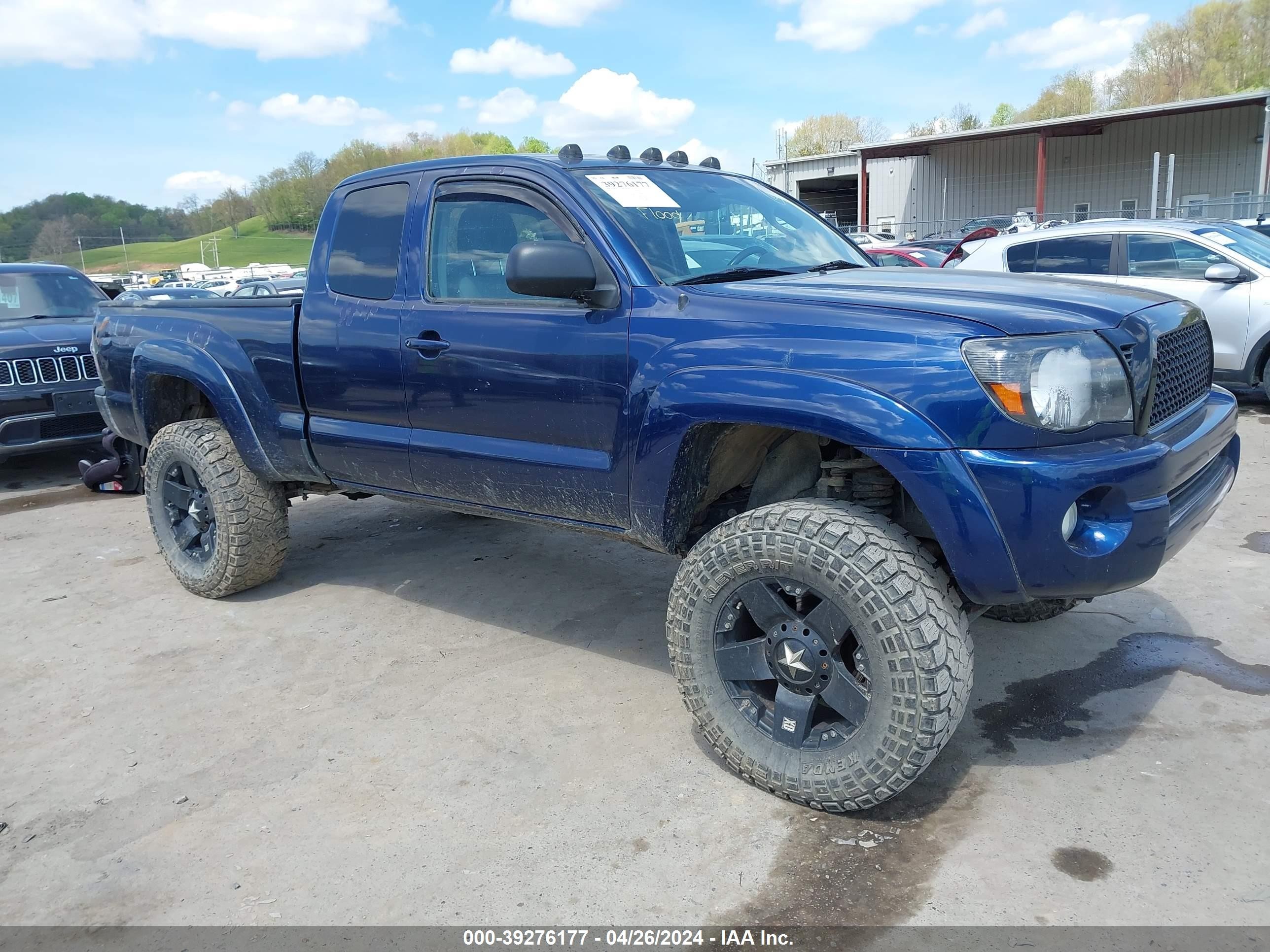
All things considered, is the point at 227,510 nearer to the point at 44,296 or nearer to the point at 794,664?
the point at 794,664

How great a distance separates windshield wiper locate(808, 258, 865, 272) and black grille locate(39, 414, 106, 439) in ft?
20.8

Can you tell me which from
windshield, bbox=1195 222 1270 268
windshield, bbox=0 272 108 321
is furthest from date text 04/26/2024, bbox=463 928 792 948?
windshield, bbox=1195 222 1270 268

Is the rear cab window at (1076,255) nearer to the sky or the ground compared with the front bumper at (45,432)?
nearer to the sky

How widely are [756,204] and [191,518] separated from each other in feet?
10.8

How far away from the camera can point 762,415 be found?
9.47 feet

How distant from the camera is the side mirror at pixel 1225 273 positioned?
8125 millimetres

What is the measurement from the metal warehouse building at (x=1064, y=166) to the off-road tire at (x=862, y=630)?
28145mm

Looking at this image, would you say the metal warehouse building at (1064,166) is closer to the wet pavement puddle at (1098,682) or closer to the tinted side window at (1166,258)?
the tinted side window at (1166,258)

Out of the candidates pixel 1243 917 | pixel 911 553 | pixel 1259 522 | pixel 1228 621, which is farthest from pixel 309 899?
pixel 1259 522

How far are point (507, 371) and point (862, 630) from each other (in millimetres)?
1552

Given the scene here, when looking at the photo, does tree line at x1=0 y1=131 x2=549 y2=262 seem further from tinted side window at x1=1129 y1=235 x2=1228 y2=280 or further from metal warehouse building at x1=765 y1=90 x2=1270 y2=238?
tinted side window at x1=1129 y1=235 x2=1228 y2=280

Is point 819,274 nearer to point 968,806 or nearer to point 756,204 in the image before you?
point 756,204

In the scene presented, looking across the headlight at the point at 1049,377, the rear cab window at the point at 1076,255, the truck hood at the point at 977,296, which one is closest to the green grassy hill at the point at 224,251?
the rear cab window at the point at 1076,255

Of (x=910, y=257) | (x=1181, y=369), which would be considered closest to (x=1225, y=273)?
(x=1181, y=369)
